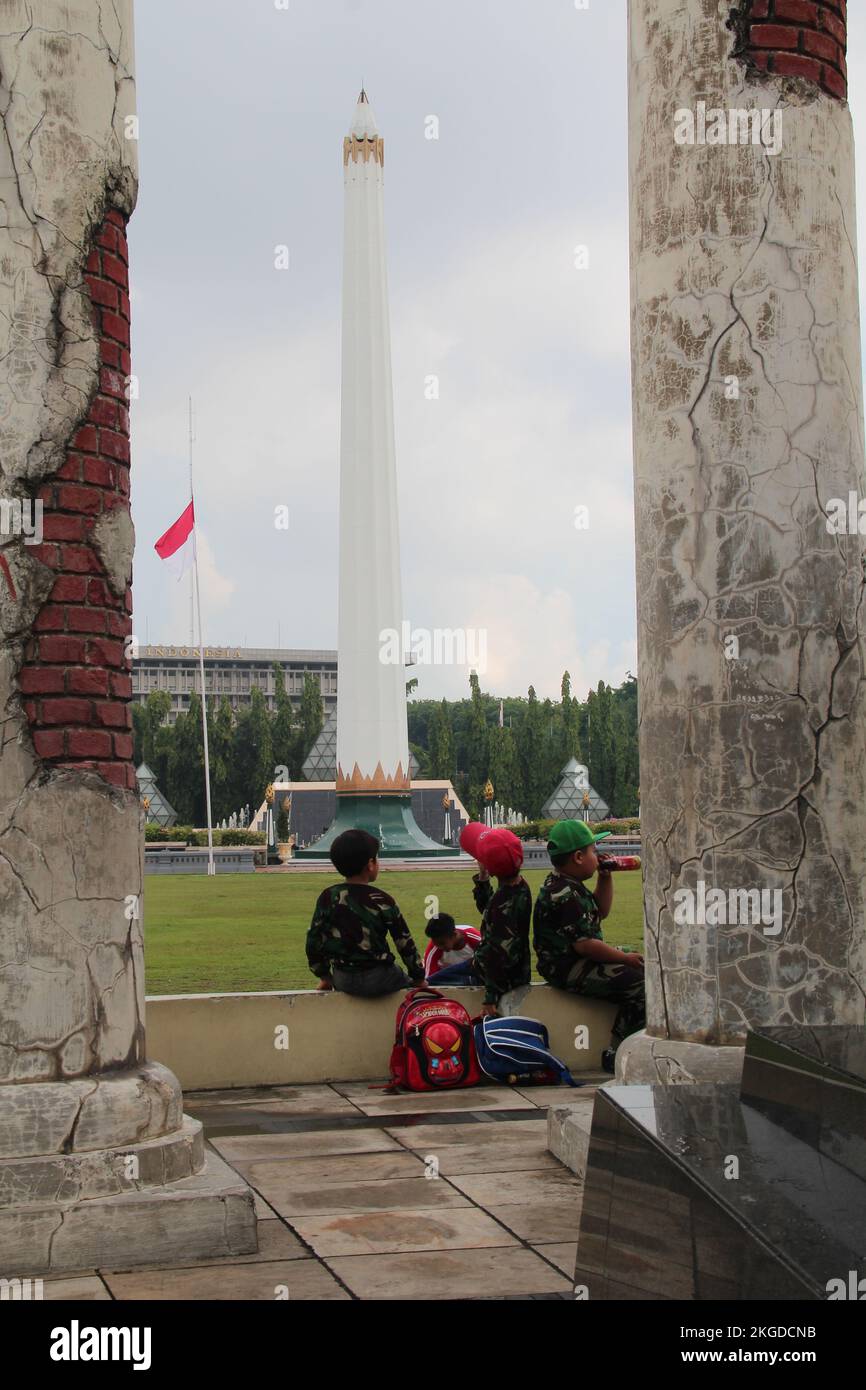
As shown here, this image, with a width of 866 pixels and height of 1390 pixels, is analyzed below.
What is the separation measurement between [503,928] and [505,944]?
0.09m

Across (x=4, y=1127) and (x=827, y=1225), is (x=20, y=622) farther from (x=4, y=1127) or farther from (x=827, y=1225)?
(x=827, y=1225)

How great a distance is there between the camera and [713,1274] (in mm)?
3145

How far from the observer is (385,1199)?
5.75 metres

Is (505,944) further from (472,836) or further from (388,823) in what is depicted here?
(388,823)

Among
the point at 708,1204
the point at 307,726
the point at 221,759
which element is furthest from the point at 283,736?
the point at 708,1204

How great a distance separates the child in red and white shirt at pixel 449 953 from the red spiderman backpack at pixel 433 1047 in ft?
3.59

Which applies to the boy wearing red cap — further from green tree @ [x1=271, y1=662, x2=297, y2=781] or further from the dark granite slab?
green tree @ [x1=271, y1=662, x2=297, y2=781]

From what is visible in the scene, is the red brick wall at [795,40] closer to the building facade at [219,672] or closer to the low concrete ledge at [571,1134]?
the low concrete ledge at [571,1134]

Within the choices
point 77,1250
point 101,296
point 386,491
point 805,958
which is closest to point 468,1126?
point 805,958

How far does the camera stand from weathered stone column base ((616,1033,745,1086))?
5.61m

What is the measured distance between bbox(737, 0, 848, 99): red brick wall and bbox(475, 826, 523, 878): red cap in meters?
4.19

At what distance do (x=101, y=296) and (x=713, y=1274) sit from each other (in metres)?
3.88

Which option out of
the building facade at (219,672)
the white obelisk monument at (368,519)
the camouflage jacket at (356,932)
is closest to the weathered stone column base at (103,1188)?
the camouflage jacket at (356,932)
